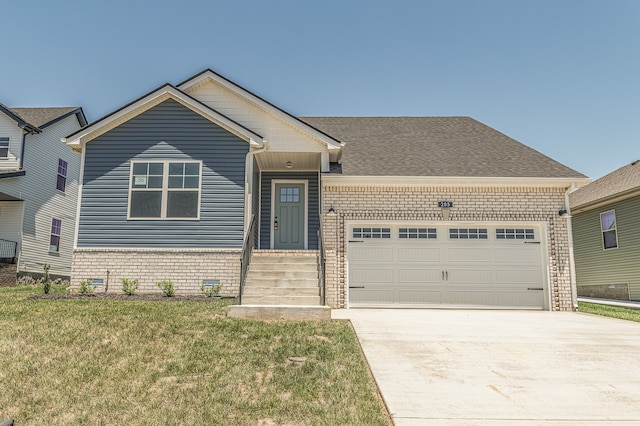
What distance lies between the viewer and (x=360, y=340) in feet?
23.2

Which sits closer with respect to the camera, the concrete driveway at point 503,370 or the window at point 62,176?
the concrete driveway at point 503,370

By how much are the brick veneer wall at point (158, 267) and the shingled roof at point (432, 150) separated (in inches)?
162

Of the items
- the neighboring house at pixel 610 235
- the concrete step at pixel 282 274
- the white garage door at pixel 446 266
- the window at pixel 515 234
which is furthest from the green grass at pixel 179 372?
the neighboring house at pixel 610 235

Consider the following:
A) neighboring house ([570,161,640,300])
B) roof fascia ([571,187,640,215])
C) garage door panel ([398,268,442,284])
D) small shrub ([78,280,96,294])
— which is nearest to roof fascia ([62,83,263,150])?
small shrub ([78,280,96,294])

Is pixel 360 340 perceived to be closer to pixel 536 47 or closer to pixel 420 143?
pixel 420 143

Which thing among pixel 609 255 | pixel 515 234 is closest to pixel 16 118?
pixel 515 234

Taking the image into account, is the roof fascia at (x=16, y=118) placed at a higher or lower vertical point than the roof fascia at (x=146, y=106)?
higher

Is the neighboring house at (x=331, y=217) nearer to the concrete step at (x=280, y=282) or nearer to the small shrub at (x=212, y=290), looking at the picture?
the small shrub at (x=212, y=290)

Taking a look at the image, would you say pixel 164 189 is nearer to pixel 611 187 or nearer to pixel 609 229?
pixel 609 229

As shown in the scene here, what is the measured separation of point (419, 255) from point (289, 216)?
4.14 metres

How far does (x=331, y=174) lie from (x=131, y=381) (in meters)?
8.04

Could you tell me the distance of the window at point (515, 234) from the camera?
1250 cm

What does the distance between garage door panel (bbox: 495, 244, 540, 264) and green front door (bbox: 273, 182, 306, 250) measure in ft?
18.4

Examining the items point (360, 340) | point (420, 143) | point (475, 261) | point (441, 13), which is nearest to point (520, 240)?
point (475, 261)
